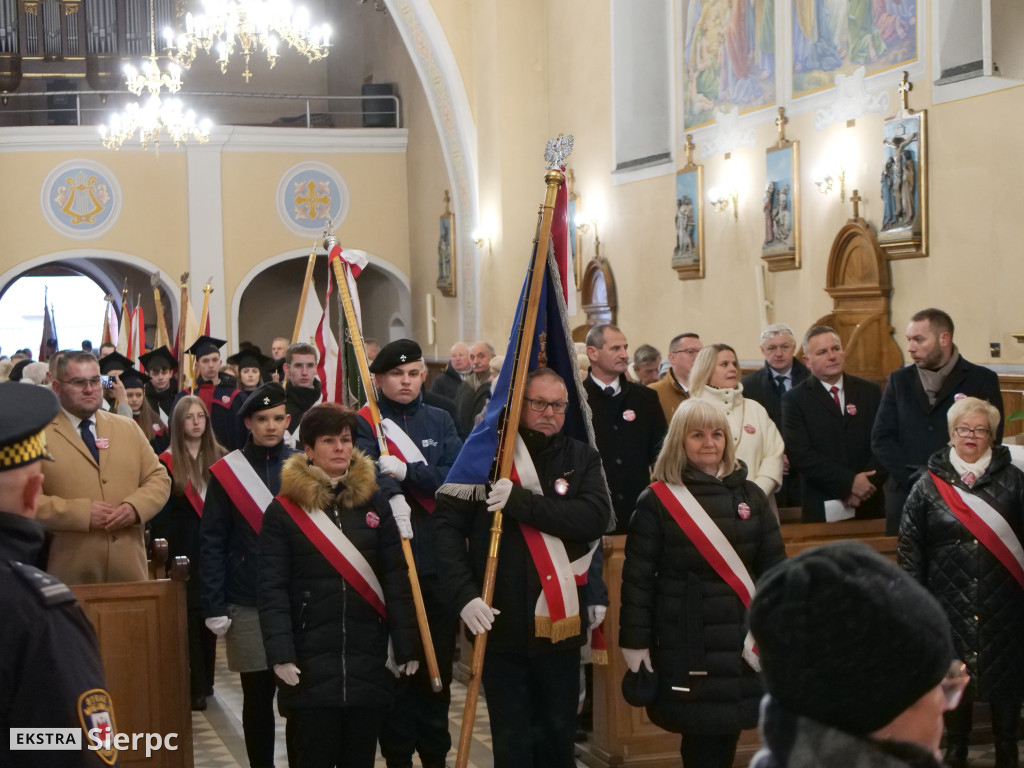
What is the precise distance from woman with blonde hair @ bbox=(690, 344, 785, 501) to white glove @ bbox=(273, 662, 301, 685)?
2.66 m

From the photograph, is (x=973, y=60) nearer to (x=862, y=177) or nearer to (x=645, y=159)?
(x=862, y=177)

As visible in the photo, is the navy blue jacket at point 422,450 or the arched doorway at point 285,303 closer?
the navy blue jacket at point 422,450

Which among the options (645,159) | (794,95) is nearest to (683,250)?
(645,159)

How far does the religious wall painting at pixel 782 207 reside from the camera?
37.7 feet

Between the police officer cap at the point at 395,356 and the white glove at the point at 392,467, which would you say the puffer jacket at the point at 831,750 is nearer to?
the white glove at the point at 392,467

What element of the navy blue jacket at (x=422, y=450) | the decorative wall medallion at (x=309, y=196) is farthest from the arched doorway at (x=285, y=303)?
the navy blue jacket at (x=422, y=450)

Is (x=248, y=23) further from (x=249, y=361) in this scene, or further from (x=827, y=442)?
(x=827, y=442)

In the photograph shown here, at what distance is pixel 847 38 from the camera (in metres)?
10.7

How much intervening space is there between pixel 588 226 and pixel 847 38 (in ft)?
17.6

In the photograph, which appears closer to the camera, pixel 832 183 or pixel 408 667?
pixel 408 667

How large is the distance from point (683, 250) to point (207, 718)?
8251 mm

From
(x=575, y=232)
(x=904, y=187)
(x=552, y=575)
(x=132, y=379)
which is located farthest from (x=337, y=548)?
(x=575, y=232)

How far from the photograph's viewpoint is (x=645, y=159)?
46.6ft

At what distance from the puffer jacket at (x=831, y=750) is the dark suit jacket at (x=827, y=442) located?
516cm
